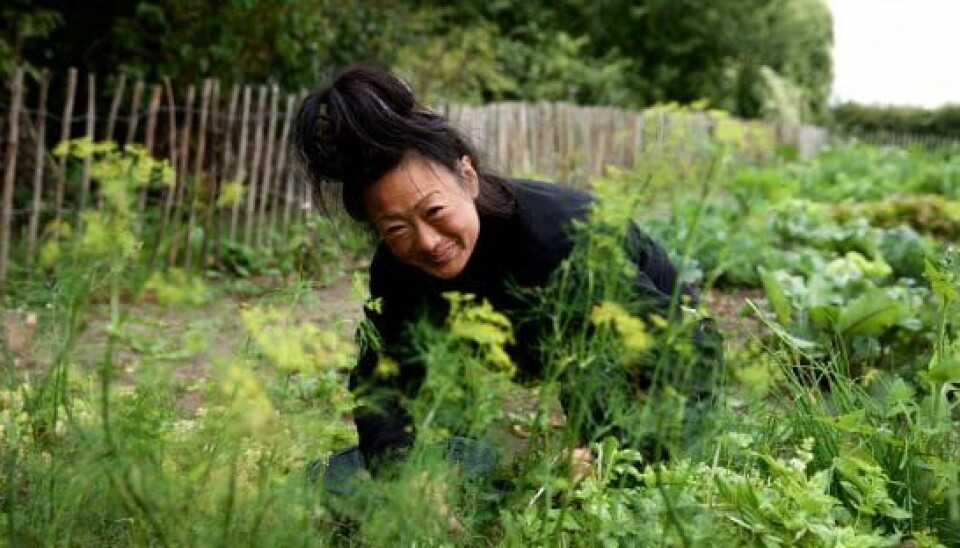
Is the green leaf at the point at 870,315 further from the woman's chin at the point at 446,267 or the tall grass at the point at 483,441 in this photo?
the woman's chin at the point at 446,267

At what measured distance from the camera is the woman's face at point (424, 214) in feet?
7.23

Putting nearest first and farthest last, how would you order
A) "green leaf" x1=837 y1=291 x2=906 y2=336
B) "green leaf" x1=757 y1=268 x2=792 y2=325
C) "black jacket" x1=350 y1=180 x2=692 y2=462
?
1. "black jacket" x1=350 y1=180 x2=692 y2=462
2. "green leaf" x1=757 y1=268 x2=792 y2=325
3. "green leaf" x1=837 y1=291 x2=906 y2=336

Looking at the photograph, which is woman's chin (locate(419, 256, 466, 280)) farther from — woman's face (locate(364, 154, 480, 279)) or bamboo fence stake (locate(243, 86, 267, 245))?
bamboo fence stake (locate(243, 86, 267, 245))

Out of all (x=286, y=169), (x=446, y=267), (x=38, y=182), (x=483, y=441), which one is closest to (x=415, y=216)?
(x=446, y=267)

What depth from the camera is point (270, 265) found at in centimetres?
714

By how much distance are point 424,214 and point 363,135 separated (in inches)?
9.3

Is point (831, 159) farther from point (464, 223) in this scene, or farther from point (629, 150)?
point (464, 223)

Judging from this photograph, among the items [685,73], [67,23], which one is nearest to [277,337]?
[67,23]

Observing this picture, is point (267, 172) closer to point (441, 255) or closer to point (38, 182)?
point (38, 182)

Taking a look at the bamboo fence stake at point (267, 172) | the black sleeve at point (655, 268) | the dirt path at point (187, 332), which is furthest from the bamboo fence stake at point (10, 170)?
the black sleeve at point (655, 268)

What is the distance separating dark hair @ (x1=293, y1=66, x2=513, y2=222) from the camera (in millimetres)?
2293

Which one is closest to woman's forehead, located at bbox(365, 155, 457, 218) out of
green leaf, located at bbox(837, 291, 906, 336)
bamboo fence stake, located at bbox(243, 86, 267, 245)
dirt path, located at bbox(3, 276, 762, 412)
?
dirt path, located at bbox(3, 276, 762, 412)

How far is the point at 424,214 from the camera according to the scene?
221cm

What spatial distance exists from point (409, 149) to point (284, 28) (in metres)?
6.87
